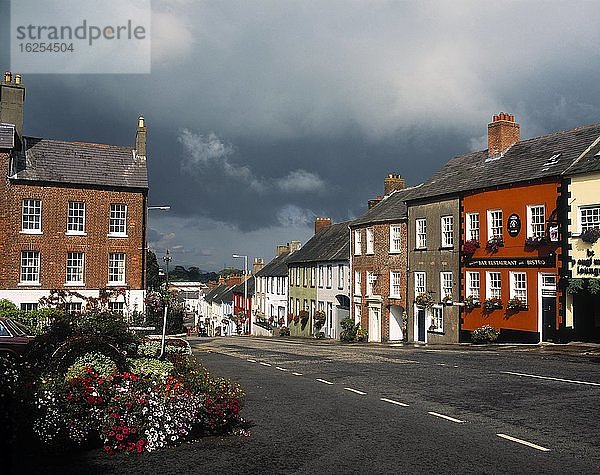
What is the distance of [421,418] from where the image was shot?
1236 centimetres

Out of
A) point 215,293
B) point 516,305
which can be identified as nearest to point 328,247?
point 516,305

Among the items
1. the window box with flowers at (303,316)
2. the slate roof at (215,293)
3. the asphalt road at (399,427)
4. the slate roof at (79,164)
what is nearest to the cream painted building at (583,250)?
the asphalt road at (399,427)

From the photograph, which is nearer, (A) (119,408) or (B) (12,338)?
(A) (119,408)

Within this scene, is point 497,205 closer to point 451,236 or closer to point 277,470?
point 451,236

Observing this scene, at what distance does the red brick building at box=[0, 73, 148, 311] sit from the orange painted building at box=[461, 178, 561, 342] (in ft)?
62.6

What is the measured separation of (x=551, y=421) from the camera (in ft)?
39.1

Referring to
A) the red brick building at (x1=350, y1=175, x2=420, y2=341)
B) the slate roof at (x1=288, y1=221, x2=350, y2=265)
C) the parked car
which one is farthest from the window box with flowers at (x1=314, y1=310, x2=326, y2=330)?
the parked car

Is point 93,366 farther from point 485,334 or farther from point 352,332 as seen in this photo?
point 352,332

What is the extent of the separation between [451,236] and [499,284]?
458cm

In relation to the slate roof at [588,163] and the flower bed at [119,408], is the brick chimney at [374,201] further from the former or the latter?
the flower bed at [119,408]

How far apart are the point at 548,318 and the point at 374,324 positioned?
15499 millimetres

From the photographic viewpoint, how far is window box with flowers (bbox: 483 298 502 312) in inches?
1320

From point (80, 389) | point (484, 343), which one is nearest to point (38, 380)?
point (80, 389)

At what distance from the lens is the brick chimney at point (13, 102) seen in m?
39.9
